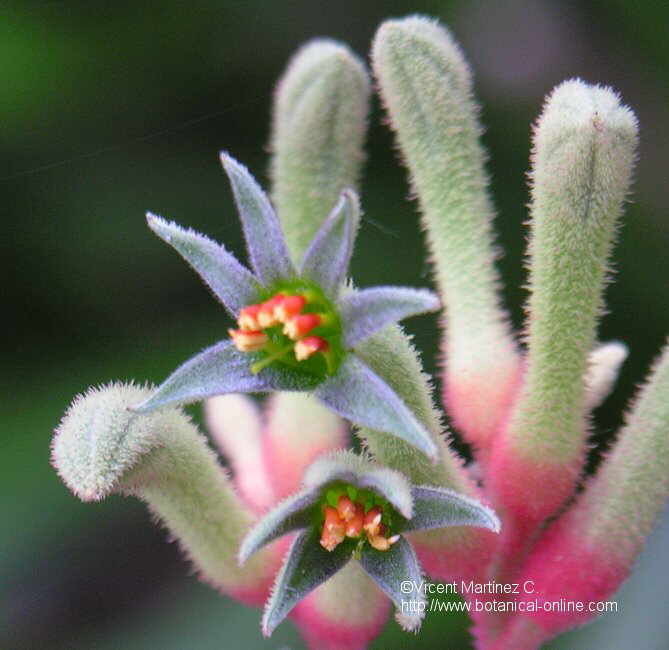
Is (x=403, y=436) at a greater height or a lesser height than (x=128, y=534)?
greater

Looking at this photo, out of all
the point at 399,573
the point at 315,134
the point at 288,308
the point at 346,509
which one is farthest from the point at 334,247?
the point at 315,134

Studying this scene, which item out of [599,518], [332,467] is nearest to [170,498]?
[332,467]

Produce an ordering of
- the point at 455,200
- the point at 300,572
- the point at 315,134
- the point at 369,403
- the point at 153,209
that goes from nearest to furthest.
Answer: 1. the point at 369,403
2. the point at 300,572
3. the point at 455,200
4. the point at 315,134
5. the point at 153,209

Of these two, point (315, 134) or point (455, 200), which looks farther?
point (315, 134)

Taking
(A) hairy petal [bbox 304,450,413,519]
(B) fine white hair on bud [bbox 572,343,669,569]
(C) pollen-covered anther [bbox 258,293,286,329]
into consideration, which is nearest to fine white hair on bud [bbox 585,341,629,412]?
(B) fine white hair on bud [bbox 572,343,669,569]

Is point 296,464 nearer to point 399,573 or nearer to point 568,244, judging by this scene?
point 399,573

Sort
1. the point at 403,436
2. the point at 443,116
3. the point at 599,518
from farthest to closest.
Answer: the point at 443,116, the point at 599,518, the point at 403,436

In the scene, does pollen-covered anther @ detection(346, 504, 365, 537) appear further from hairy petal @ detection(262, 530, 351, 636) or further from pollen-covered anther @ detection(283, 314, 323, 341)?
pollen-covered anther @ detection(283, 314, 323, 341)

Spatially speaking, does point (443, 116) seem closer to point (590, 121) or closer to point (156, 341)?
point (590, 121)
